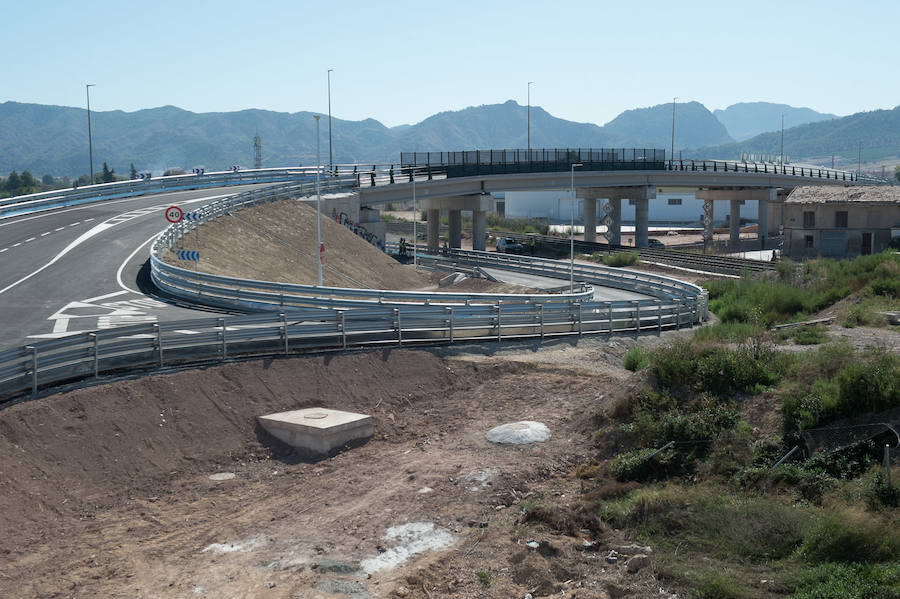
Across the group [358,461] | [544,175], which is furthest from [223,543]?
[544,175]

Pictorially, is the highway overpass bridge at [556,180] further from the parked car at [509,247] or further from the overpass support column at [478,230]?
the parked car at [509,247]

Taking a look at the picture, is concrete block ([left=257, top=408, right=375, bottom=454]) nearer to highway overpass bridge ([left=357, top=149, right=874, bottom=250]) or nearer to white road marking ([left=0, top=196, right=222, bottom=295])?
white road marking ([left=0, top=196, right=222, bottom=295])

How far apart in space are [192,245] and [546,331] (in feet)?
74.3

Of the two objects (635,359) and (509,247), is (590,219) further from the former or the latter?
(635,359)

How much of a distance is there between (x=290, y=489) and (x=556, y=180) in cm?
6346

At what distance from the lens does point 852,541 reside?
1215cm

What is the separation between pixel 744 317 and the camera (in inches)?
1261

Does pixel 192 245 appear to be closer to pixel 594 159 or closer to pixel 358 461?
pixel 358 461

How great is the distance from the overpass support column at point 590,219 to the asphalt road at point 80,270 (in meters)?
37.6

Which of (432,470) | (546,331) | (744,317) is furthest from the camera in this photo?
(744,317)

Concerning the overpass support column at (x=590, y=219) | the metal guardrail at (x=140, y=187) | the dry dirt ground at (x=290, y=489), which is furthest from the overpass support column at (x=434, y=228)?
the dry dirt ground at (x=290, y=489)

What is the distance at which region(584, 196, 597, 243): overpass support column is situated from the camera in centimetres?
8450

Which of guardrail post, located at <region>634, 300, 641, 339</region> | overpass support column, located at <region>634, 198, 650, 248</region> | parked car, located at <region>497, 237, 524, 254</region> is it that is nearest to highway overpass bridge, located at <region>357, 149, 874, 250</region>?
overpass support column, located at <region>634, 198, 650, 248</region>

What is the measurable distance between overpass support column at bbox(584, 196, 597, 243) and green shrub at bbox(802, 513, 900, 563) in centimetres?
7274
